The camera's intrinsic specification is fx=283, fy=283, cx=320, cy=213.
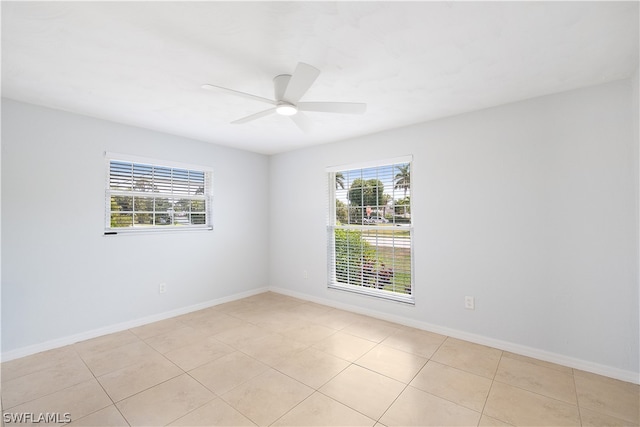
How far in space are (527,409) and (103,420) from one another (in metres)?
2.79

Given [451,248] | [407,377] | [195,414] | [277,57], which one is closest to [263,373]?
[195,414]

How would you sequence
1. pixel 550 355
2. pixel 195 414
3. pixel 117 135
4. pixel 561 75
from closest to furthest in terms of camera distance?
pixel 195 414, pixel 561 75, pixel 550 355, pixel 117 135

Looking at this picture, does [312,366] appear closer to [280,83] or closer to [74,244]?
[280,83]

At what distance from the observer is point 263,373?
2.37m

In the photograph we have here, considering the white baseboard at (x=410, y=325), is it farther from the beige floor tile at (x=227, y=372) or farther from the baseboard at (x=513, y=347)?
the beige floor tile at (x=227, y=372)

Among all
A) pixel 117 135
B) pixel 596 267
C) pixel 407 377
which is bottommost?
pixel 407 377

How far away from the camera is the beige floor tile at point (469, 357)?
2.41 metres

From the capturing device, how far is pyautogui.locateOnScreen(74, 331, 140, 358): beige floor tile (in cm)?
275

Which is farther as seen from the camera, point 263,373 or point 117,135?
point 117,135

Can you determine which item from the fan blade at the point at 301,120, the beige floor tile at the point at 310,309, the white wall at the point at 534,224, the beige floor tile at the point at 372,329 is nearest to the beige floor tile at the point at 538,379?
the white wall at the point at 534,224

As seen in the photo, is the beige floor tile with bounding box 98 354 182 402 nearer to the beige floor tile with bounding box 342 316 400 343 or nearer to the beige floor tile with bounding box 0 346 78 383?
the beige floor tile with bounding box 0 346 78 383

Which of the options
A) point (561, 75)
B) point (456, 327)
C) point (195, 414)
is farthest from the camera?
point (456, 327)

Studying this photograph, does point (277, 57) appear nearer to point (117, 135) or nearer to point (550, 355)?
point (117, 135)

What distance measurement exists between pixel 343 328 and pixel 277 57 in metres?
2.84
